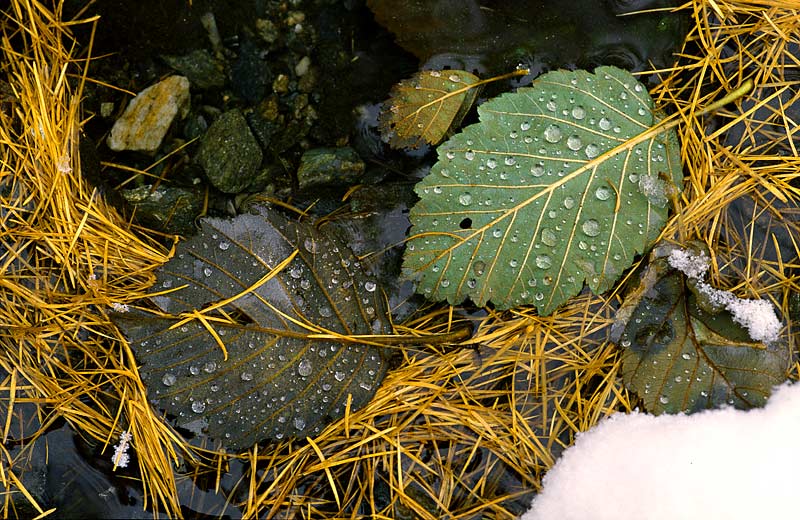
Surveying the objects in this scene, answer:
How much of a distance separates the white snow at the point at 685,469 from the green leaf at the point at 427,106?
39.3 inches

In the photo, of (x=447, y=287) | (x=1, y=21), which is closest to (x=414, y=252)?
(x=447, y=287)

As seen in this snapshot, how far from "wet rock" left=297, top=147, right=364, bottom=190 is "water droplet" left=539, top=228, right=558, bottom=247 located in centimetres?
60

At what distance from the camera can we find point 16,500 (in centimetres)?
178

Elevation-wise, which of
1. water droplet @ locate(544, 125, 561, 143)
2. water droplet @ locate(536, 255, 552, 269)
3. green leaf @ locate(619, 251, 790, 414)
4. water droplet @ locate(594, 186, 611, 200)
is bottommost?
green leaf @ locate(619, 251, 790, 414)

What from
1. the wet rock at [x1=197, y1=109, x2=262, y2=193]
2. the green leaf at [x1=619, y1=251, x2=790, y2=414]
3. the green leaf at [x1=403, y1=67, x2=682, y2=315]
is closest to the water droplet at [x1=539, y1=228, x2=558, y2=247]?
the green leaf at [x1=403, y1=67, x2=682, y2=315]

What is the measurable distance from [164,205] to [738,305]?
173 cm

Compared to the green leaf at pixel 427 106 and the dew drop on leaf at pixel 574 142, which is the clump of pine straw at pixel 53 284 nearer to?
the green leaf at pixel 427 106

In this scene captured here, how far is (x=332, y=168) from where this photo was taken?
192 centimetres

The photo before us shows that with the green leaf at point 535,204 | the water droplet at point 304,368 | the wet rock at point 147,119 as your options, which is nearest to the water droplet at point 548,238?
the green leaf at point 535,204

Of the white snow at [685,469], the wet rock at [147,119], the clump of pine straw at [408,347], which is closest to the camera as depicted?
the white snow at [685,469]

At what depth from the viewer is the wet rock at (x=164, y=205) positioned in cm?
191

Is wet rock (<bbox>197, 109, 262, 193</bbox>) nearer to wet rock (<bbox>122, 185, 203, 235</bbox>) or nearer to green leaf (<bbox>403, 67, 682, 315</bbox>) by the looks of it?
wet rock (<bbox>122, 185, 203, 235</bbox>)

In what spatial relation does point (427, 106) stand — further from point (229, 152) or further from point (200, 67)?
point (200, 67)

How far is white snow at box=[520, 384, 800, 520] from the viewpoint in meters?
1.65
